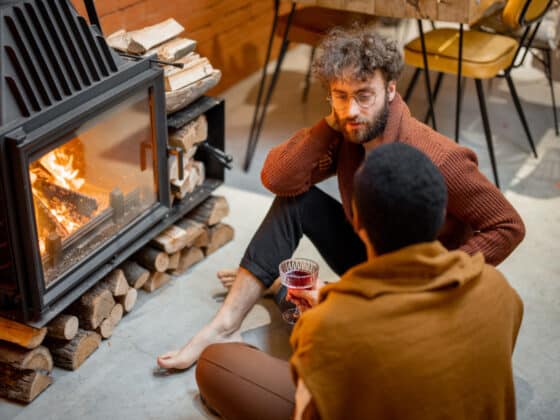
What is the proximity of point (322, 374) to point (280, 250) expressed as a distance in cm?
95

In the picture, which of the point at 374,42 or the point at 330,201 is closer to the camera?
the point at 374,42

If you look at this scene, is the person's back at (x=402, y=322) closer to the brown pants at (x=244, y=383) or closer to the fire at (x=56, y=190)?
the brown pants at (x=244, y=383)

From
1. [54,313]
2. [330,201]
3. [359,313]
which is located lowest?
[54,313]

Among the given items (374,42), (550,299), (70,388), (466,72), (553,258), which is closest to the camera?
(374,42)

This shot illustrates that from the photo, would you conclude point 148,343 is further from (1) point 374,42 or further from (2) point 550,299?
(2) point 550,299

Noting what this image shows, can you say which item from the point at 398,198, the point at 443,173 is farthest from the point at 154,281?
the point at 398,198

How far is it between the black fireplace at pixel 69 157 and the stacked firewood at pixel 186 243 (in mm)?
70

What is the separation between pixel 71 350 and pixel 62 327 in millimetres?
91

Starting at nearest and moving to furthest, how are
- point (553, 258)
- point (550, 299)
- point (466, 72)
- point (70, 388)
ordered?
1. point (70, 388)
2. point (550, 299)
3. point (553, 258)
4. point (466, 72)

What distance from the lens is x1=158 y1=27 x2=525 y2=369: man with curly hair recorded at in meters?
1.97

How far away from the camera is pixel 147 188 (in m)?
2.46

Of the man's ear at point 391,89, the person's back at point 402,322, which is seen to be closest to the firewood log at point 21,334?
the person's back at point 402,322

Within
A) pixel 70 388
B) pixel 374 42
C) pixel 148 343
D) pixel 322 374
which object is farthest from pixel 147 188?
pixel 322 374

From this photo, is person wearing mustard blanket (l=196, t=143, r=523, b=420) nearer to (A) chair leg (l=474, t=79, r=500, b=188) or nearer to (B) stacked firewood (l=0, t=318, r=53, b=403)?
(B) stacked firewood (l=0, t=318, r=53, b=403)
